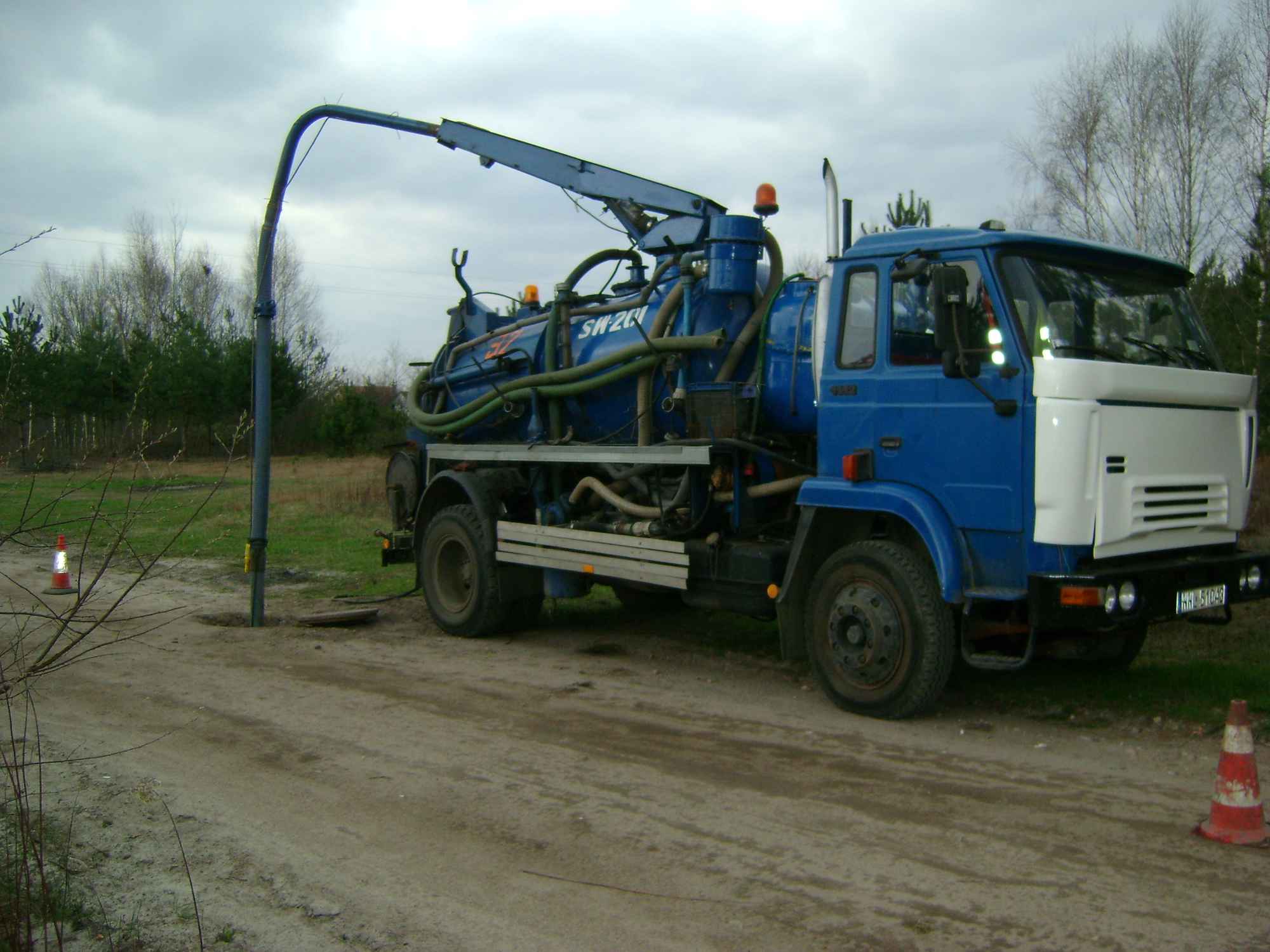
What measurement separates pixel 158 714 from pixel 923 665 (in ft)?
15.4

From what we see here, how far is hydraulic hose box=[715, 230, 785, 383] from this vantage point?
7.63 meters

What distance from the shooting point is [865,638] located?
639 cm

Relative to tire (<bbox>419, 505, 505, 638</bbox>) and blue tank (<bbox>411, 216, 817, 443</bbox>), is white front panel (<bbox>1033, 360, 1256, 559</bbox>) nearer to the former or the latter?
blue tank (<bbox>411, 216, 817, 443</bbox>)

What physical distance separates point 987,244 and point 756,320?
2009 mm

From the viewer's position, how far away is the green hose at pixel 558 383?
7852 mm

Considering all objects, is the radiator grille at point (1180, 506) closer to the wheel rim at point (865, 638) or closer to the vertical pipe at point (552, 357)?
the wheel rim at point (865, 638)

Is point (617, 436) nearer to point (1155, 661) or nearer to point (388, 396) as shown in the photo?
point (1155, 661)

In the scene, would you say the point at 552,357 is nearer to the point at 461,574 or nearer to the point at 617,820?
the point at 461,574

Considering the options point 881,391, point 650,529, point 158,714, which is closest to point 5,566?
point 158,714

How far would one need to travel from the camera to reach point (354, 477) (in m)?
26.8

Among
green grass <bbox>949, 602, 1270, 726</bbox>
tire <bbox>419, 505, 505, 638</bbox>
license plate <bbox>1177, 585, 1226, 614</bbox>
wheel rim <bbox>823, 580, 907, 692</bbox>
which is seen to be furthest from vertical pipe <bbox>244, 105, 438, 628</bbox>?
license plate <bbox>1177, 585, 1226, 614</bbox>

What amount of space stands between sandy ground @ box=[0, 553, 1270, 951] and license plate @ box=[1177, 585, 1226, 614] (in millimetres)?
718

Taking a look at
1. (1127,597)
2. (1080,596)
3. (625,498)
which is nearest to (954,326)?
(1080,596)

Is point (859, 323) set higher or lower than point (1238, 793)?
higher
